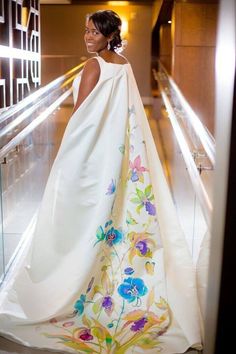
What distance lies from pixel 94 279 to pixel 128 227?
0.29 metres

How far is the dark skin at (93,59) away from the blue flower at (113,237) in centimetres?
61

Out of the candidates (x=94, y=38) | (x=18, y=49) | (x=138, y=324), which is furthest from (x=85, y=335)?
(x=18, y=49)

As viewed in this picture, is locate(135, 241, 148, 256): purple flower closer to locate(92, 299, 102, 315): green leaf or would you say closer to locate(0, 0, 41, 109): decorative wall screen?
locate(92, 299, 102, 315): green leaf

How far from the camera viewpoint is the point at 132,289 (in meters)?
2.53

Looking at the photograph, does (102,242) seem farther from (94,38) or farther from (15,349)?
(94,38)

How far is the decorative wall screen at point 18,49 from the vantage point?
3367mm

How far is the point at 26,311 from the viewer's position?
8.45 ft

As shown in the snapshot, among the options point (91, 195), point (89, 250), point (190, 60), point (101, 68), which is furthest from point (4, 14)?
point (190, 60)

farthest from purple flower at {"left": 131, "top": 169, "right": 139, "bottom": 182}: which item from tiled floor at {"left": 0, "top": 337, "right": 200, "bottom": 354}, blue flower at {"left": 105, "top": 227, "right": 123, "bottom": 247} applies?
tiled floor at {"left": 0, "top": 337, "right": 200, "bottom": 354}

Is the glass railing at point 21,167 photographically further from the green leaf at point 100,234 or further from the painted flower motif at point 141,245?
the painted flower motif at point 141,245

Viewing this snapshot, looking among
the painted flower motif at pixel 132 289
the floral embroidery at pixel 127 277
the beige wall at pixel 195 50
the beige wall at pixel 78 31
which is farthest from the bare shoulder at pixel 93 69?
the beige wall at pixel 78 31

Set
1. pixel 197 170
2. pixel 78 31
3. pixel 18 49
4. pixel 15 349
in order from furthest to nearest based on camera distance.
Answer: pixel 78 31
pixel 18 49
pixel 197 170
pixel 15 349

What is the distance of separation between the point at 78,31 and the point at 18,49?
11290 mm

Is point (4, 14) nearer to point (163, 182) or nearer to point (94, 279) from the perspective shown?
point (163, 182)
